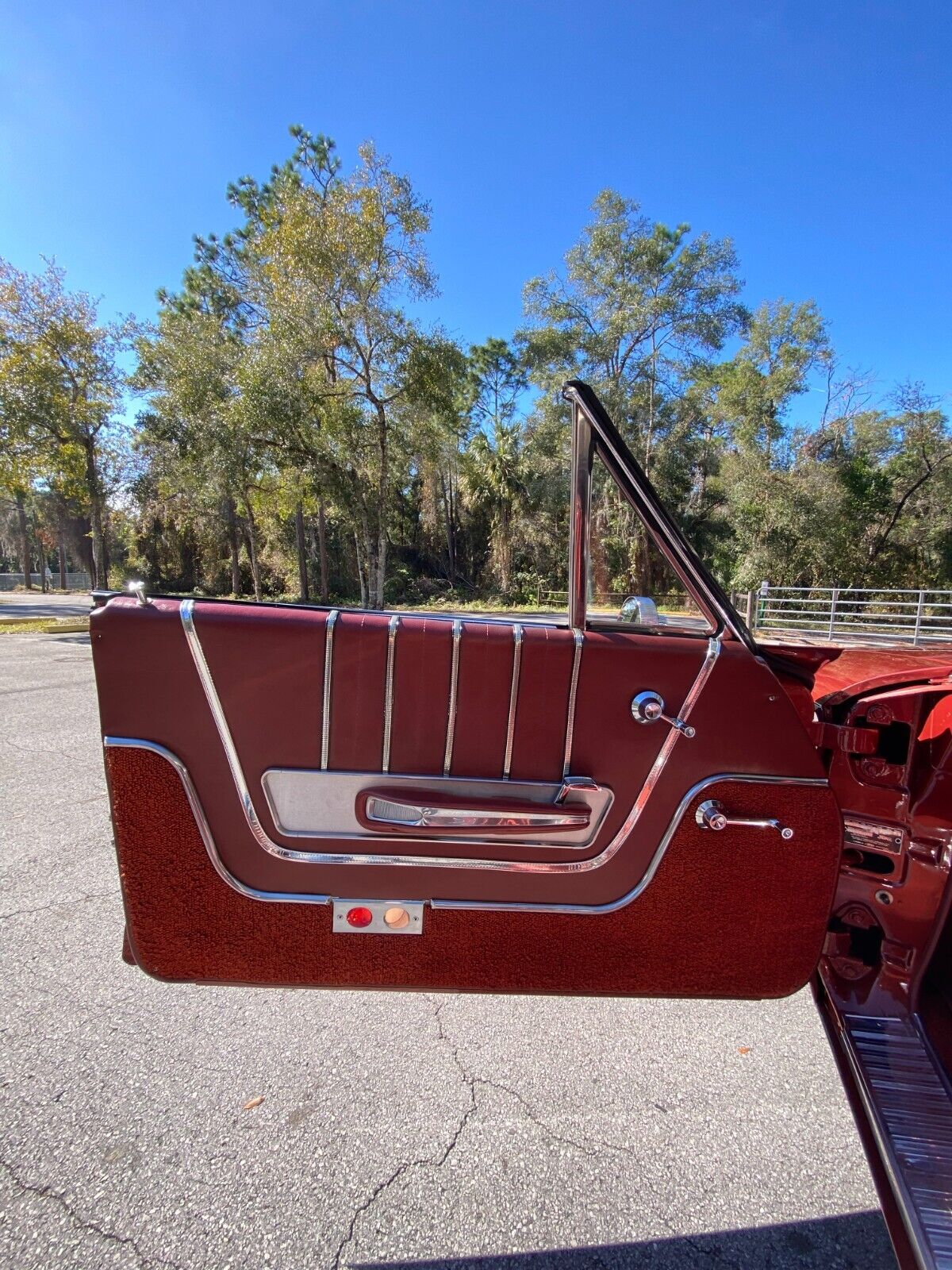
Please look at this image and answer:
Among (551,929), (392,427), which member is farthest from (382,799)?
(392,427)

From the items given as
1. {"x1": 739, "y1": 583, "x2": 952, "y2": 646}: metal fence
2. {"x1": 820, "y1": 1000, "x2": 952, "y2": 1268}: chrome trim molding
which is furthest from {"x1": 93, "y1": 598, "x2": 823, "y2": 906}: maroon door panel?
{"x1": 739, "y1": 583, "x2": 952, "y2": 646}: metal fence

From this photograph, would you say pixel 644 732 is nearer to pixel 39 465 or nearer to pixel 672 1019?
pixel 672 1019

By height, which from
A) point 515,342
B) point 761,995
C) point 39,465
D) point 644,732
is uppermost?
point 515,342

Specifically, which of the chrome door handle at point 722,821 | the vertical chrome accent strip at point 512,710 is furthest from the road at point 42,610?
the chrome door handle at point 722,821

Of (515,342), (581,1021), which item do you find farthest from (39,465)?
(581,1021)

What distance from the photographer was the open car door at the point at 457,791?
4.10ft

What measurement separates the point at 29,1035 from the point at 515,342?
2311 cm

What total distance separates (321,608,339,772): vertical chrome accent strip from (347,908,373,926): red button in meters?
0.33

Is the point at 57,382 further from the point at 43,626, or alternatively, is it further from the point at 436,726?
the point at 436,726

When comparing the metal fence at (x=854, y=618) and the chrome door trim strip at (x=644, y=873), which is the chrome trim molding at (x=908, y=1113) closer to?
the chrome door trim strip at (x=644, y=873)

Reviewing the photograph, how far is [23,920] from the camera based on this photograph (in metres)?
2.53

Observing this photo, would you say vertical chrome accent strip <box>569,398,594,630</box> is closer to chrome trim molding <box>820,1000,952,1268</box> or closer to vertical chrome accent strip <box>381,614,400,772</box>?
vertical chrome accent strip <box>381,614,400,772</box>

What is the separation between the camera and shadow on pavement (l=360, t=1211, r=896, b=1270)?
4.23 feet

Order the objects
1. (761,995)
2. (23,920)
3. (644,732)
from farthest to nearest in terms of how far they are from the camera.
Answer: (23,920), (761,995), (644,732)
